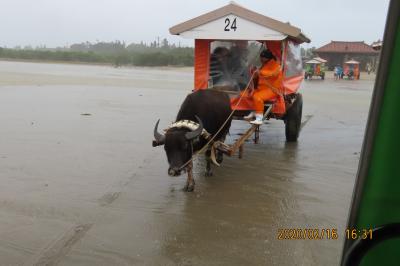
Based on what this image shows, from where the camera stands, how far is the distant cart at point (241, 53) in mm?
7191

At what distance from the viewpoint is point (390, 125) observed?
4.19 ft

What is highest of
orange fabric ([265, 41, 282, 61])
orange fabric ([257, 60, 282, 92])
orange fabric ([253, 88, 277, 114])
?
orange fabric ([265, 41, 282, 61])

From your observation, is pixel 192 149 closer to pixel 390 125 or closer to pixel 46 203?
pixel 46 203

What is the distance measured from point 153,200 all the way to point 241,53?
3.95 metres

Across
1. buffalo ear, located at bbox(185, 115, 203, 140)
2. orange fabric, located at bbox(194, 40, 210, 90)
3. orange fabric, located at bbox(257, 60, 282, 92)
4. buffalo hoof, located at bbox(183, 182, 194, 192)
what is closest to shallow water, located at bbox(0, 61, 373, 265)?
buffalo hoof, located at bbox(183, 182, 194, 192)

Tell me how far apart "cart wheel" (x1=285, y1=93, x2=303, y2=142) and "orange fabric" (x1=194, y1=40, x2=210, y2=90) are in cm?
173

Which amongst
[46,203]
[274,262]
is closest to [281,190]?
[274,262]

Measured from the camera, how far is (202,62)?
7.96 m

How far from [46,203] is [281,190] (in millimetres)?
2884

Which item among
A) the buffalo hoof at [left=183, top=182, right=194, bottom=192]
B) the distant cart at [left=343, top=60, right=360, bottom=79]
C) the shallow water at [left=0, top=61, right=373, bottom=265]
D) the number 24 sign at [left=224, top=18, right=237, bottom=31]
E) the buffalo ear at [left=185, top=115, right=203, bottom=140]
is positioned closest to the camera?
the shallow water at [left=0, top=61, right=373, bottom=265]

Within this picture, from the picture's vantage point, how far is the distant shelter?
46719 millimetres

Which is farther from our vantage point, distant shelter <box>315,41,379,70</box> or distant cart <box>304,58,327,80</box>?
distant shelter <box>315,41,379,70</box>

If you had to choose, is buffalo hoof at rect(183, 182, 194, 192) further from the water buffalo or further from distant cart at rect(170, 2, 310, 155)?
distant cart at rect(170, 2, 310, 155)

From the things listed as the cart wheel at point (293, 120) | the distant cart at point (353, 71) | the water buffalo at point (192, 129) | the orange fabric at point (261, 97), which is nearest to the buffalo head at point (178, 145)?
the water buffalo at point (192, 129)
